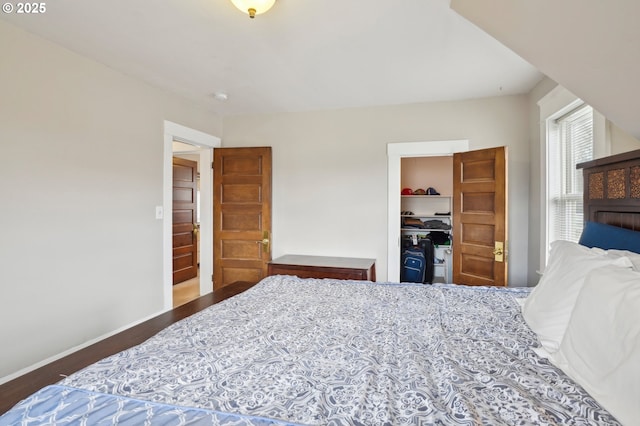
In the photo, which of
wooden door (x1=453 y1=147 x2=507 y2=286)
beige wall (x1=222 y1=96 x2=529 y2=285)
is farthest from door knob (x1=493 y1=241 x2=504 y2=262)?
beige wall (x1=222 y1=96 x2=529 y2=285)

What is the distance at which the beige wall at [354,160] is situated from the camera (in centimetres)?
321

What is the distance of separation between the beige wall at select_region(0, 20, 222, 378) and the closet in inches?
144

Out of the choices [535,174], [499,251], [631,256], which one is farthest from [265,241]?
[631,256]

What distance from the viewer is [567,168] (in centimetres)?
249

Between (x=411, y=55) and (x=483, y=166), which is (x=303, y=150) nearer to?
(x=411, y=55)

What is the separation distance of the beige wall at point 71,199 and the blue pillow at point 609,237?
3405mm

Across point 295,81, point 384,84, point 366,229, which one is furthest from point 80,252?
point 384,84

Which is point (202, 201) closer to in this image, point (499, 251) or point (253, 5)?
point (253, 5)

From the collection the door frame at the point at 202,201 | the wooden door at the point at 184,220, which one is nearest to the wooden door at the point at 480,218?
the door frame at the point at 202,201

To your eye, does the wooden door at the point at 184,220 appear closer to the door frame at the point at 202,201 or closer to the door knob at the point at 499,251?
the door frame at the point at 202,201

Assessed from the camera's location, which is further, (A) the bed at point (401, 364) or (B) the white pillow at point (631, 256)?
(B) the white pillow at point (631, 256)

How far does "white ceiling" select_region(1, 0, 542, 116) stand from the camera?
185 cm

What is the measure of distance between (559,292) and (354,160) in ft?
8.86

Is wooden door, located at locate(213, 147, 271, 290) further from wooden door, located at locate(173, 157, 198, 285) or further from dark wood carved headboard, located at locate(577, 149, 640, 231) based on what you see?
dark wood carved headboard, located at locate(577, 149, 640, 231)
